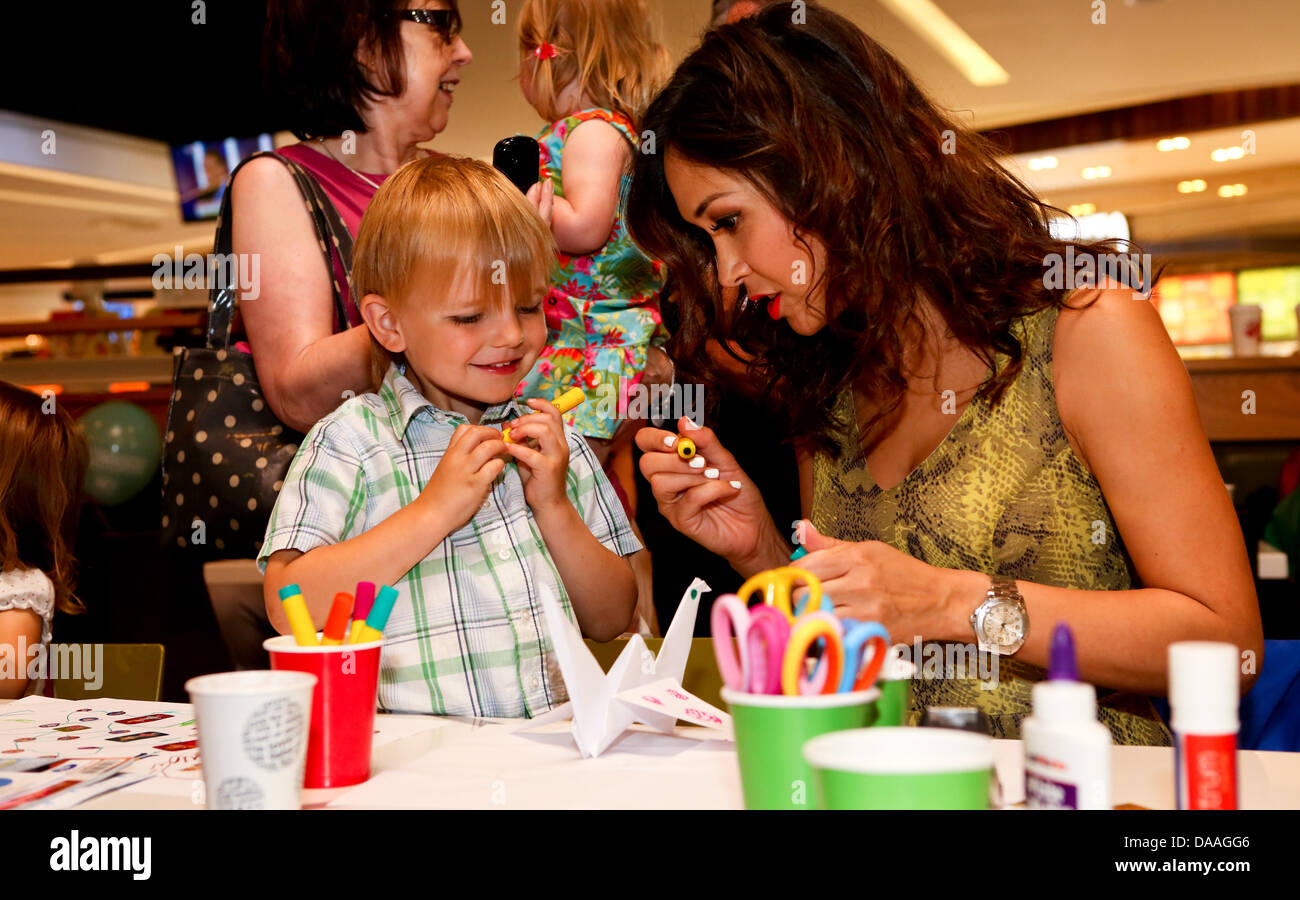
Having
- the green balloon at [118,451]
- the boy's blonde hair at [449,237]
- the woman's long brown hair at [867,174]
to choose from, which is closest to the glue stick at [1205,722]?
the woman's long brown hair at [867,174]

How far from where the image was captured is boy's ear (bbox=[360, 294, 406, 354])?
1621 millimetres

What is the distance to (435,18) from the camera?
196cm

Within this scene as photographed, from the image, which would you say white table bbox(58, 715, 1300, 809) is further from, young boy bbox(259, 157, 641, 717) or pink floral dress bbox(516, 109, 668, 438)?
pink floral dress bbox(516, 109, 668, 438)

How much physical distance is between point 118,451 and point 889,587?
11.8ft

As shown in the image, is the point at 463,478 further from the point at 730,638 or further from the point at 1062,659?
the point at 1062,659

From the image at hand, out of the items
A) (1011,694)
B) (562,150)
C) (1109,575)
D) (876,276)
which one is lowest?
(1011,694)

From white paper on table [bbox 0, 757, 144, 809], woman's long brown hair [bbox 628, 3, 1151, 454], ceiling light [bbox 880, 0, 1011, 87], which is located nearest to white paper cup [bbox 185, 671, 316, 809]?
white paper on table [bbox 0, 757, 144, 809]

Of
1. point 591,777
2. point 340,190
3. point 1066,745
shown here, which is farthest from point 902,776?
point 340,190

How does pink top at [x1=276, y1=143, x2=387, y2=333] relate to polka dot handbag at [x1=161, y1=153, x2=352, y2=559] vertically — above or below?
above

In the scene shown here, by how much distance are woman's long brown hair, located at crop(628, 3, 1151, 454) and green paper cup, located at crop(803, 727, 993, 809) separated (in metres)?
0.86

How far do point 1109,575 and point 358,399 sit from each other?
1.05 metres
